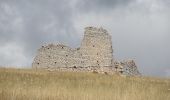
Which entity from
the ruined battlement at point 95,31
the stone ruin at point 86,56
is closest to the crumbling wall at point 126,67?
the stone ruin at point 86,56

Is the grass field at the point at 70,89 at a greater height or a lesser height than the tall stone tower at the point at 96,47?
lesser

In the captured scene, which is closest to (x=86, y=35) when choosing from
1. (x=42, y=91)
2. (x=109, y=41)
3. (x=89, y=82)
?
(x=109, y=41)

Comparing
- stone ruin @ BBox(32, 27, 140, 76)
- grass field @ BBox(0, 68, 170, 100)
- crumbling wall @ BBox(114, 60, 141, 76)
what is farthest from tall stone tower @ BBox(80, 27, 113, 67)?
grass field @ BBox(0, 68, 170, 100)

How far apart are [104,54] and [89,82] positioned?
902 inches

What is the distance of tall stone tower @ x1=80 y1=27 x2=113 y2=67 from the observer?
41.4 meters

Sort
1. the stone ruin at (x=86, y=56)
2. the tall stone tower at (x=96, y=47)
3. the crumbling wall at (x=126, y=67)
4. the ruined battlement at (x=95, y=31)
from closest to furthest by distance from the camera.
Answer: the crumbling wall at (x=126, y=67), the stone ruin at (x=86, y=56), the tall stone tower at (x=96, y=47), the ruined battlement at (x=95, y=31)

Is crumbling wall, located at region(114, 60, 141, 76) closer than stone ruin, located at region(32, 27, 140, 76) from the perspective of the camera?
Yes

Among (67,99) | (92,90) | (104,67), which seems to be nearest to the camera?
(67,99)

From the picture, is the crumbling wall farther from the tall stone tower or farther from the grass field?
the grass field

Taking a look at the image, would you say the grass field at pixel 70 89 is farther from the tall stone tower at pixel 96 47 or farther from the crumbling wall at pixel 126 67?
the tall stone tower at pixel 96 47

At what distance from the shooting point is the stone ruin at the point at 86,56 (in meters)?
41.1

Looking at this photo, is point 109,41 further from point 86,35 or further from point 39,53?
point 39,53

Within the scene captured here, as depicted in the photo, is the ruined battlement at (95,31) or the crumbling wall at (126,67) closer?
the crumbling wall at (126,67)

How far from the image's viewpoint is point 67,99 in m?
14.3
